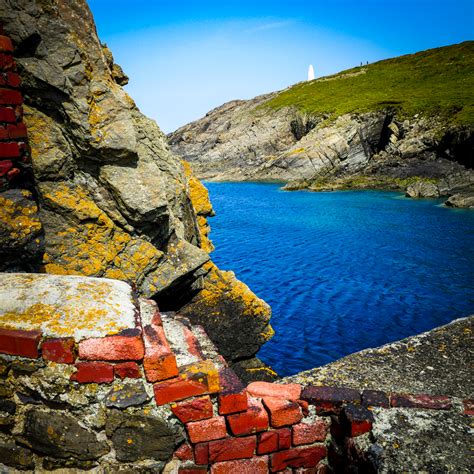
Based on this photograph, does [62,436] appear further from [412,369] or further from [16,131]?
[412,369]

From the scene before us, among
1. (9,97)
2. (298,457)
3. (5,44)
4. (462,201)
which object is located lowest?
(462,201)

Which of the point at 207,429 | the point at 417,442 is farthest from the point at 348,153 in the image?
the point at 207,429

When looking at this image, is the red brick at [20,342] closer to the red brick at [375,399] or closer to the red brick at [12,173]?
the red brick at [12,173]

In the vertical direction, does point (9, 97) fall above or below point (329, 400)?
above

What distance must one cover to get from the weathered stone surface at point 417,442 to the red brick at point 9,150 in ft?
13.2

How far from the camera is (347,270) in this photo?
1800 cm

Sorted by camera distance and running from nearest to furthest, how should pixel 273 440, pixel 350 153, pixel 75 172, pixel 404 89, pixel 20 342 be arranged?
1. pixel 20 342
2. pixel 273 440
3. pixel 75 172
4. pixel 350 153
5. pixel 404 89

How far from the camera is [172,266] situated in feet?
17.4

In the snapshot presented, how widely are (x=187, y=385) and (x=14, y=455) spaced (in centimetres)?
140

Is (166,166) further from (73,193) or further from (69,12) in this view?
(69,12)

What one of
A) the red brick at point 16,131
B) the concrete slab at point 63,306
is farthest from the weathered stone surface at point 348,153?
the concrete slab at point 63,306

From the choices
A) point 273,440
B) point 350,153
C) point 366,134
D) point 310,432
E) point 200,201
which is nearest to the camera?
point 273,440

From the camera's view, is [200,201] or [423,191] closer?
[200,201]

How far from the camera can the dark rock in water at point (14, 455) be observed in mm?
2600
